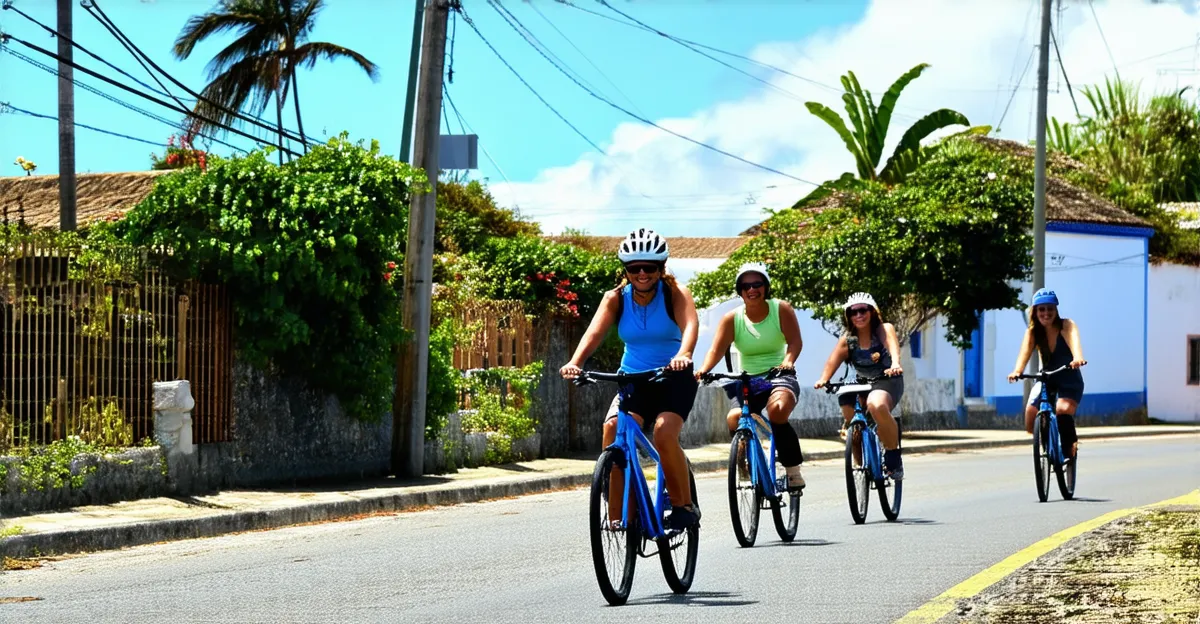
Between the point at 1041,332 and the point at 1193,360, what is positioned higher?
the point at 1041,332

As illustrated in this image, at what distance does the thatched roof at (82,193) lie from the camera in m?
29.5

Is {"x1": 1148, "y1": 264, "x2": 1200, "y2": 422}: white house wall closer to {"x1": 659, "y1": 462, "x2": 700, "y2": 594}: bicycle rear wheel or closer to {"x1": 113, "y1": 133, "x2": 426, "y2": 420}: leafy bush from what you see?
{"x1": 113, "y1": 133, "x2": 426, "y2": 420}: leafy bush

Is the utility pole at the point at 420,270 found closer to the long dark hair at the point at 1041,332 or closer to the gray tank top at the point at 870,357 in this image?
the gray tank top at the point at 870,357

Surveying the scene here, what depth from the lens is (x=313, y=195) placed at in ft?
50.5

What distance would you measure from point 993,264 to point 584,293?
34.6 ft

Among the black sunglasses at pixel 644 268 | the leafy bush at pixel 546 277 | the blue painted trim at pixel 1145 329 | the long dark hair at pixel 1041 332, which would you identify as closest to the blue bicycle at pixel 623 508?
the black sunglasses at pixel 644 268

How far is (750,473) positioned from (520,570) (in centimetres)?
178

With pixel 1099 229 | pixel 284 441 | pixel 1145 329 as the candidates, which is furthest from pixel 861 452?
pixel 1145 329

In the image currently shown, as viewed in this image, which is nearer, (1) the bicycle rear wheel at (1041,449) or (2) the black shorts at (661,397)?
(2) the black shorts at (661,397)

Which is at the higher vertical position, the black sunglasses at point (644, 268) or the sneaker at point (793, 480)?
the black sunglasses at point (644, 268)

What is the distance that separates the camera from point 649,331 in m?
8.70

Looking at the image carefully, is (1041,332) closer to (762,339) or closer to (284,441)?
(762,339)

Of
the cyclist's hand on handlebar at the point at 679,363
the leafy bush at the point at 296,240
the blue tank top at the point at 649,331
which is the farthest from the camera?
the leafy bush at the point at 296,240

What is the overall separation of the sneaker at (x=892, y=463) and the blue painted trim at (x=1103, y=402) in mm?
26568
